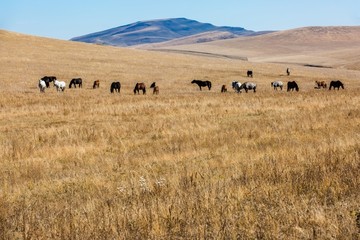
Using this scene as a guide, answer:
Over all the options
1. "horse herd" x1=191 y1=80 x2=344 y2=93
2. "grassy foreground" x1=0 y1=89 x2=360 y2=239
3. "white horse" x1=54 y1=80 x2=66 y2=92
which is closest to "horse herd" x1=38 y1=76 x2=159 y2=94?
"white horse" x1=54 y1=80 x2=66 y2=92

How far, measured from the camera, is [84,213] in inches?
239

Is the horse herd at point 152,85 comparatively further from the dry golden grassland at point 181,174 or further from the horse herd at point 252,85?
the dry golden grassland at point 181,174

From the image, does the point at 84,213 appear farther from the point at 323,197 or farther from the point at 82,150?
the point at 82,150

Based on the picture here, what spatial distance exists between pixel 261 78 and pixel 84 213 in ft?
166

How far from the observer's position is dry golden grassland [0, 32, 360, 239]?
5.26 meters

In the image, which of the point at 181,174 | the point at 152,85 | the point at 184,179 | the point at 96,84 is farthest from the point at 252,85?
the point at 184,179

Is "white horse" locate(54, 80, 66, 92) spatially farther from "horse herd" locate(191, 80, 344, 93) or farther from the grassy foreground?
the grassy foreground

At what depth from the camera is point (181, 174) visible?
852 centimetres

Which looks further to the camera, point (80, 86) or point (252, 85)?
point (80, 86)

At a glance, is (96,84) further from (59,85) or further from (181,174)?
(181,174)

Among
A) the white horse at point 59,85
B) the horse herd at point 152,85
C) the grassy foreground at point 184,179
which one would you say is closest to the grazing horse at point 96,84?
the horse herd at point 152,85

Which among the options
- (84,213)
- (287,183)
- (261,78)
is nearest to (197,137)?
(287,183)

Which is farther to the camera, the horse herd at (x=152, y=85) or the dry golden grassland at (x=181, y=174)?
the horse herd at (x=152, y=85)

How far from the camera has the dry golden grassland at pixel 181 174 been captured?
5262 mm
